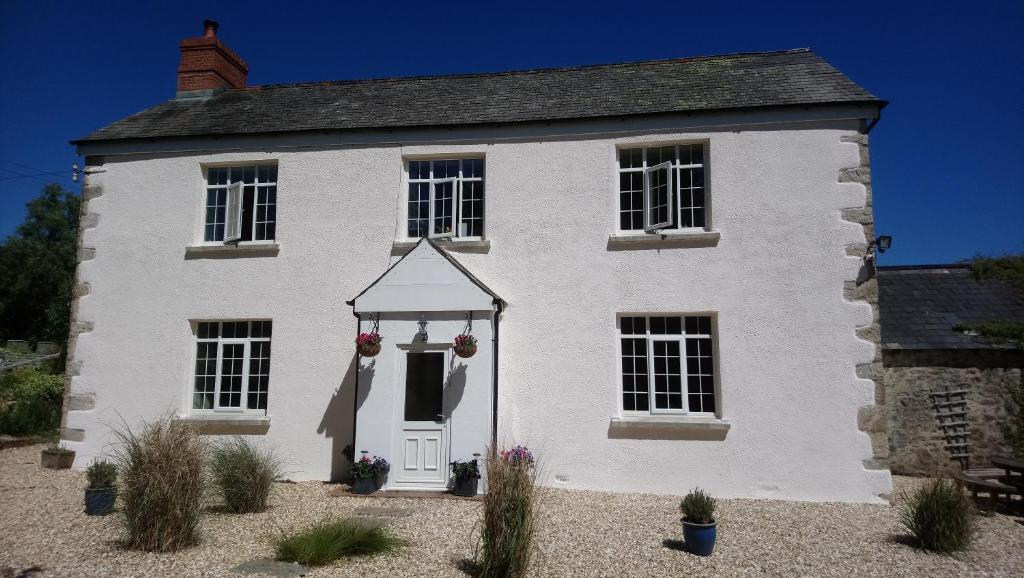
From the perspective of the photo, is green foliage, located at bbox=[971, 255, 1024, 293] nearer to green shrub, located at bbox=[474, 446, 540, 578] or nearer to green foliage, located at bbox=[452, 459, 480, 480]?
green foliage, located at bbox=[452, 459, 480, 480]

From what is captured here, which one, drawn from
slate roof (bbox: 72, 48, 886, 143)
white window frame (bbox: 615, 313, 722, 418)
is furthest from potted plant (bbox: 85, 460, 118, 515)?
white window frame (bbox: 615, 313, 722, 418)

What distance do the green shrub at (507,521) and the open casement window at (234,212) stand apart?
8.03 meters

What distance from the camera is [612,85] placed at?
11.9 meters

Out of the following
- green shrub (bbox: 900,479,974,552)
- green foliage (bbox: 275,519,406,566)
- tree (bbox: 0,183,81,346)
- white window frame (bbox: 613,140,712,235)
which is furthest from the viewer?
tree (bbox: 0,183,81,346)

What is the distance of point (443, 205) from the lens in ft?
37.3

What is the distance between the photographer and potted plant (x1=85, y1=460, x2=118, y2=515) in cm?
807

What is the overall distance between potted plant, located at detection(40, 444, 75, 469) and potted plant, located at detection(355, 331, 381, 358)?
583 centimetres

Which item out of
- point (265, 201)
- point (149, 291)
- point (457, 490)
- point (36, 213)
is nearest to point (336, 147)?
point (265, 201)

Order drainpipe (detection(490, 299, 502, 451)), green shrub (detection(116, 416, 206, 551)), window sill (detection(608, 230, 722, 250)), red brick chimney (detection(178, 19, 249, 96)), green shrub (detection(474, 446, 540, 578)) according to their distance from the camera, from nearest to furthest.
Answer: green shrub (detection(474, 446, 540, 578)) < green shrub (detection(116, 416, 206, 551)) < drainpipe (detection(490, 299, 502, 451)) < window sill (detection(608, 230, 722, 250)) < red brick chimney (detection(178, 19, 249, 96))

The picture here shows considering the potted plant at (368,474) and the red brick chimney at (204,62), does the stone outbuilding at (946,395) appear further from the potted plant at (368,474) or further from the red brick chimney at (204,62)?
the red brick chimney at (204,62)

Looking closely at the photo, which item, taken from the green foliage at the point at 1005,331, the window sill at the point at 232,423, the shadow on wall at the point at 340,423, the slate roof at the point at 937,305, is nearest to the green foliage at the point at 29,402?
the window sill at the point at 232,423

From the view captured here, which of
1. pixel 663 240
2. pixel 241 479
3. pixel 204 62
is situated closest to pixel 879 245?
pixel 663 240

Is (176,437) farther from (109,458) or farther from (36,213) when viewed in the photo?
(36,213)

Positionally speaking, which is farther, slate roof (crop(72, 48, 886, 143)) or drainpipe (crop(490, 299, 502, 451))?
slate roof (crop(72, 48, 886, 143))
